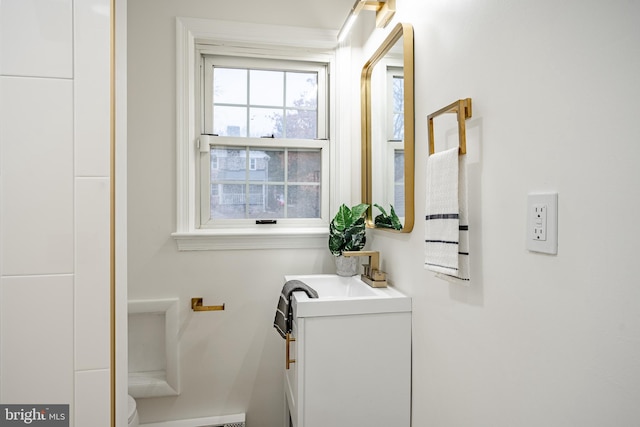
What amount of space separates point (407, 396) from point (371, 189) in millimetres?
926

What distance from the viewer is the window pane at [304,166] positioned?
1.99 metres

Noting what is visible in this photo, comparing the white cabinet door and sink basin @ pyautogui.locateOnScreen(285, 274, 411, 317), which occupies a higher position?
sink basin @ pyautogui.locateOnScreen(285, 274, 411, 317)

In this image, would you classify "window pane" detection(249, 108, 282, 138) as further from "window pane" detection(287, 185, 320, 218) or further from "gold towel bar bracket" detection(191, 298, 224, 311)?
"gold towel bar bracket" detection(191, 298, 224, 311)

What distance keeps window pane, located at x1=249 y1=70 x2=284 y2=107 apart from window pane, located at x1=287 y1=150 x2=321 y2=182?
0.96ft

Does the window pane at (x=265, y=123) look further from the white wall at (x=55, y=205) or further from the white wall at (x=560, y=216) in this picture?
the white wall at (x=55, y=205)

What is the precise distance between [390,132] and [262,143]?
708mm

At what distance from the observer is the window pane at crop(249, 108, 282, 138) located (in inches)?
76.8

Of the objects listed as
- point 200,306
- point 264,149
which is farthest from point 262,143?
point 200,306

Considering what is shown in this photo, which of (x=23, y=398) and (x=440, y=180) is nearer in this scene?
(x=23, y=398)

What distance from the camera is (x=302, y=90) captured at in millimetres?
2014

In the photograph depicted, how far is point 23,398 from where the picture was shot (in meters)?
0.78

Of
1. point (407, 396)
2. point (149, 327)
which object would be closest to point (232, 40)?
point (149, 327)

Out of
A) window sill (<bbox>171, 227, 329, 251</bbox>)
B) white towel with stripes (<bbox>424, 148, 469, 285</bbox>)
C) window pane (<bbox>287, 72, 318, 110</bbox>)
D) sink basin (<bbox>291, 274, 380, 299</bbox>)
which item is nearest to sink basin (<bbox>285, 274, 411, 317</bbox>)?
sink basin (<bbox>291, 274, 380, 299</bbox>)

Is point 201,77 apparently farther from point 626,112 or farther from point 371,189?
point 626,112
